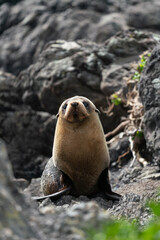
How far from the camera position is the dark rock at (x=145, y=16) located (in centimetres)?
1733

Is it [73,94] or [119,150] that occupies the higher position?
[73,94]

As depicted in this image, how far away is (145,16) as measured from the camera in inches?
690

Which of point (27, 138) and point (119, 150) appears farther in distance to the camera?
point (27, 138)

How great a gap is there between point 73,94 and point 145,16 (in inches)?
317

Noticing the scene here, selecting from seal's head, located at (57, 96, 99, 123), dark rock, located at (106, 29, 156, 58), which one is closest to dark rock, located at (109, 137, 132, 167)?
dark rock, located at (106, 29, 156, 58)

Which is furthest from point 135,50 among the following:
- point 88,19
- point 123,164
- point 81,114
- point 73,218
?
point 73,218

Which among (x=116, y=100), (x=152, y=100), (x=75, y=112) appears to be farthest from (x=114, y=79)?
Result: (x=75, y=112)

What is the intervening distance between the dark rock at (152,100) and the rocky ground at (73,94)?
2 centimetres

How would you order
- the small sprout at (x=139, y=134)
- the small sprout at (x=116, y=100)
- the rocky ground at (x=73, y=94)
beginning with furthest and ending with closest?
1. the small sprout at (x=116, y=100)
2. the small sprout at (x=139, y=134)
3. the rocky ground at (x=73, y=94)

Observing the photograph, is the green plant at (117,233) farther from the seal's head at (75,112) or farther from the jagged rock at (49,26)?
the jagged rock at (49,26)

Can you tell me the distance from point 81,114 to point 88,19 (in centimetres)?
1278

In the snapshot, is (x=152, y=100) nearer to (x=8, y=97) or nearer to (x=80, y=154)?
(x=80, y=154)

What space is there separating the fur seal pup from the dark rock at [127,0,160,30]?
11.9m

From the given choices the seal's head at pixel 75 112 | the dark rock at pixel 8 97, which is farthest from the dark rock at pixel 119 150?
the dark rock at pixel 8 97
